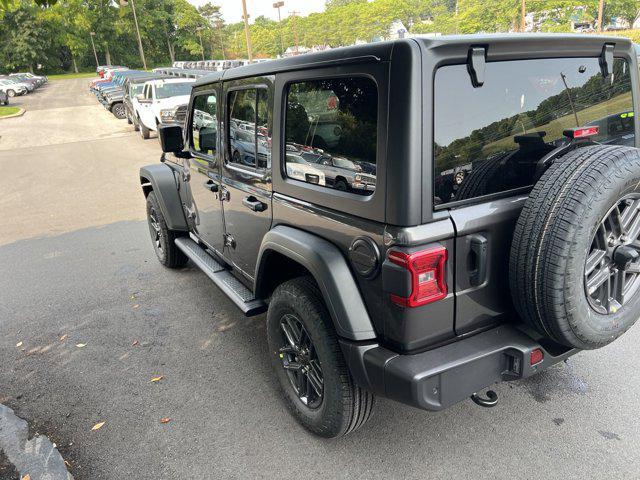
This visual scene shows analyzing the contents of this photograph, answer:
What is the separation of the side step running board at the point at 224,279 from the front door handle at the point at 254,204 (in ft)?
1.98

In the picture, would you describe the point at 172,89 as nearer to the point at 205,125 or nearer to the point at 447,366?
the point at 205,125

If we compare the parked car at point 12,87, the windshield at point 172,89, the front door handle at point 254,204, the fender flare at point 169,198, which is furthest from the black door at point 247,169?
the parked car at point 12,87

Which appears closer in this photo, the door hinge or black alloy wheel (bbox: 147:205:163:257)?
the door hinge

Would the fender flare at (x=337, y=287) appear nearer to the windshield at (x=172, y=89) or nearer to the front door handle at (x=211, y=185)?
the front door handle at (x=211, y=185)

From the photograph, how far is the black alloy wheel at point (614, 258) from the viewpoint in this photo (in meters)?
2.09

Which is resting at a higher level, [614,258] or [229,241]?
[614,258]

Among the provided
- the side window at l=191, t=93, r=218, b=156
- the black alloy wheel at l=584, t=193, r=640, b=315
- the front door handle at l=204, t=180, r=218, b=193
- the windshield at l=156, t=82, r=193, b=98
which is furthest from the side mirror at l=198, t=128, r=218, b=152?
the windshield at l=156, t=82, r=193, b=98

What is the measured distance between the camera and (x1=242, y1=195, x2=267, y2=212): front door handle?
9.66 feet

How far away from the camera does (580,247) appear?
188 cm

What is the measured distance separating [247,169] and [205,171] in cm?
87

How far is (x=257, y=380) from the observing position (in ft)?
10.8

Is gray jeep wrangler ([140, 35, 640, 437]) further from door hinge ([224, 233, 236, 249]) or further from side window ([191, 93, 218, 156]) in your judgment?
side window ([191, 93, 218, 156])

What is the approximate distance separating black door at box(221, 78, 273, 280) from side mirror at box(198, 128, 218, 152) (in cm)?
26

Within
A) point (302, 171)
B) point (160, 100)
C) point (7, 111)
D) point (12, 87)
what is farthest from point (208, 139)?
point (12, 87)
